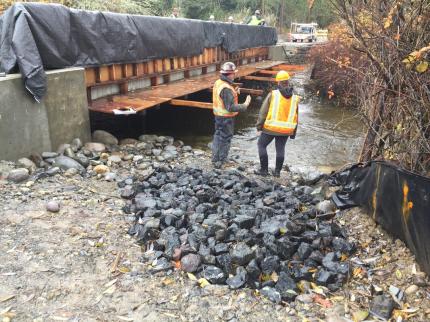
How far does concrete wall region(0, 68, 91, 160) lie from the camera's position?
6.26 m

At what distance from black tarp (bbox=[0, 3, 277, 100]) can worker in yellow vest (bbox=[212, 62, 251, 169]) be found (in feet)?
9.78

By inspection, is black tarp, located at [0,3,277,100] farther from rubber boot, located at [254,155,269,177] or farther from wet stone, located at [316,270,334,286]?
wet stone, located at [316,270,334,286]

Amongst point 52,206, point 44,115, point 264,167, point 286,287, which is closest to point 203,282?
point 286,287

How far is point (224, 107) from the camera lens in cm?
714

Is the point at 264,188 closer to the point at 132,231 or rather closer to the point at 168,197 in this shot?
the point at 168,197

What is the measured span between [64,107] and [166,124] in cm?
449

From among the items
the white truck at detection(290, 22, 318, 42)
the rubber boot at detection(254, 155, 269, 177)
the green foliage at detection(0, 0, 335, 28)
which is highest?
the green foliage at detection(0, 0, 335, 28)

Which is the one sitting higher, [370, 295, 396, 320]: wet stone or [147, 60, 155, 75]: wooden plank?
[147, 60, 155, 75]: wooden plank

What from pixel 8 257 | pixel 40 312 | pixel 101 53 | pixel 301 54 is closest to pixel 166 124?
pixel 101 53

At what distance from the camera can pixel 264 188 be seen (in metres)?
6.16

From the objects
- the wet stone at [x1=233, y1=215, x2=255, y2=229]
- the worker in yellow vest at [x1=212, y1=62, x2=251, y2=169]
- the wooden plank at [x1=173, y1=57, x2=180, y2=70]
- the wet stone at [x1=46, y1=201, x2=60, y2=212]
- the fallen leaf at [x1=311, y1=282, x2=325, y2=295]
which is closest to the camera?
the fallen leaf at [x1=311, y1=282, x2=325, y2=295]

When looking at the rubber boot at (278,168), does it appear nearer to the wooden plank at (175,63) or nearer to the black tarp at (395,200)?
the black tarp at (395,200)

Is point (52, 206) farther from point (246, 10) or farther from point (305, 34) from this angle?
point (246, 10)

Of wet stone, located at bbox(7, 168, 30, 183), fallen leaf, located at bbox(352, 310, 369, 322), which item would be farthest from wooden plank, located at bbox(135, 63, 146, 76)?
fallen leaf, located at bbox(352, 310, 369, 322)
